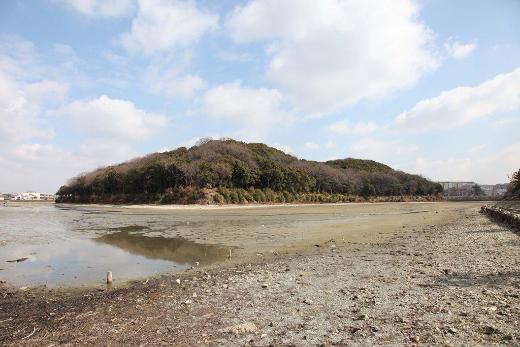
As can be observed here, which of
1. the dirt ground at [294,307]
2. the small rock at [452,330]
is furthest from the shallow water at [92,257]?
the small rock at [452,330]

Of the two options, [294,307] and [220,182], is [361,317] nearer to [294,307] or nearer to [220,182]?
[294,307]

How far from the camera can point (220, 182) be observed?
80.0m

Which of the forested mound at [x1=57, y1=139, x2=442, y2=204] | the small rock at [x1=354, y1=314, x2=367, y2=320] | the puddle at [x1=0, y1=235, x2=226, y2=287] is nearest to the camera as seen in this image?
the small rock at [x1=354, y1=314, x2=367, y2=320]

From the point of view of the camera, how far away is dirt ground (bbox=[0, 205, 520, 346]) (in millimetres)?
6508

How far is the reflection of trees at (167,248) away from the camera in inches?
642

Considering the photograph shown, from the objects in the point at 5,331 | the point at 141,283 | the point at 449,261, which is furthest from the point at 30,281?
the point at 449,261

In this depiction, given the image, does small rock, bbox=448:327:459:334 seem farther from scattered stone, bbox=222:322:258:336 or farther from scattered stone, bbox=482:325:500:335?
scattered stone, bbox=222:322:258:336

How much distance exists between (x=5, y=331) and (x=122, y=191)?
91473 mm

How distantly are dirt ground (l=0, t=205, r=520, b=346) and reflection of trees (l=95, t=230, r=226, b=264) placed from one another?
3397mm

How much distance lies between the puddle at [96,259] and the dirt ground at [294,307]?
1.65m

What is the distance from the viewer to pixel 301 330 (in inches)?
269

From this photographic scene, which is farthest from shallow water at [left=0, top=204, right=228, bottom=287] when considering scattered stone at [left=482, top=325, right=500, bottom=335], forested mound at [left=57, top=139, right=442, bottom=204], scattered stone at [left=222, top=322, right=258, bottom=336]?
forested mound at [left=57, top=139, right=442, bottom=204]

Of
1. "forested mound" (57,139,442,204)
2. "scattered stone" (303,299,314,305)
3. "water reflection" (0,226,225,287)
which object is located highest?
"forested mound" (57,139,442,204)

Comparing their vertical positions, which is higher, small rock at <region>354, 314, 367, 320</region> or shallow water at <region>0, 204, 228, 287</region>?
small rock at <region>354, 314, 367, 320</region>
